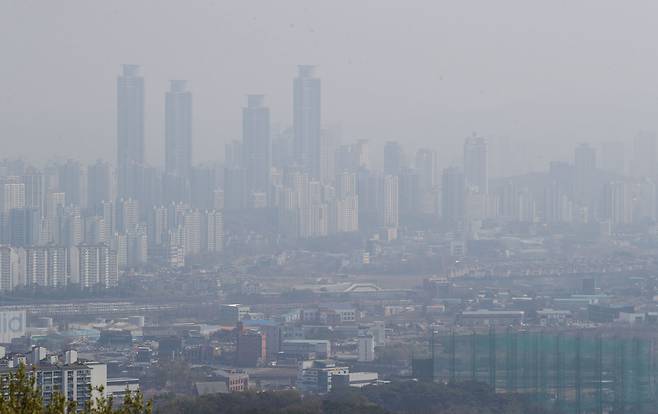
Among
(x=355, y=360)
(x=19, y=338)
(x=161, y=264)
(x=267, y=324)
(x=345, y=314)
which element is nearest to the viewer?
(x=355, y=360)

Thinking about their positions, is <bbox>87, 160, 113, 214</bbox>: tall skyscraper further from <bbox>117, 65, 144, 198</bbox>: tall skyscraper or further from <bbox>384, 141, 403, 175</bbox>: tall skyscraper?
<bbox>384, 141, 403, 175</bbox>: tall skyscraper

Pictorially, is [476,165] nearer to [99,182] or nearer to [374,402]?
[99,182]

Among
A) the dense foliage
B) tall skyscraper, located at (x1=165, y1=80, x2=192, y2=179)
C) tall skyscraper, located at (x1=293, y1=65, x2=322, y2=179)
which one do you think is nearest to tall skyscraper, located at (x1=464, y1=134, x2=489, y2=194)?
tall skyscraper, located at (x1=293, y1=65, x2=322, y2=179)

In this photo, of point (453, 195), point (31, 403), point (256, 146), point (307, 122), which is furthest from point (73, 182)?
point (31, 403)

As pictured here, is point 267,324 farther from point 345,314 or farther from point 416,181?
point 416,181

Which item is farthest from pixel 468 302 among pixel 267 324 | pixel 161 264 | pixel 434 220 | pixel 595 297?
pixel 434 220

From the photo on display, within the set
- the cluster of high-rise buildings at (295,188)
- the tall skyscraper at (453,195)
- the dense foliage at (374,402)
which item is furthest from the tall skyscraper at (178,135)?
the dense foliage at (374,402)
